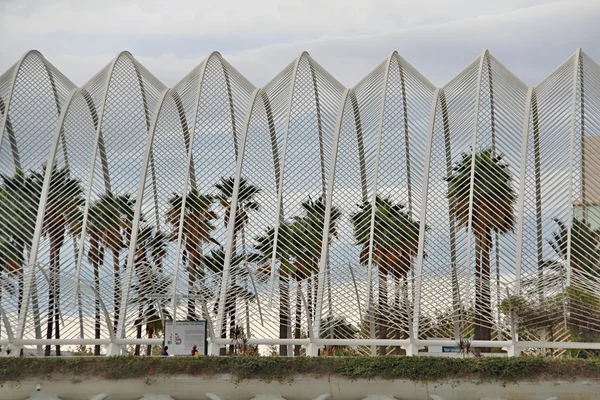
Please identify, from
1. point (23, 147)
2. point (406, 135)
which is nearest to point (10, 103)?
point (23, 147)

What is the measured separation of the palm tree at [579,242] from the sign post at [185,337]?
16706 millimetres

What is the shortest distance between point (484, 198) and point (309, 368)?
45.0ft

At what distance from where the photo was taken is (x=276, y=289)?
35750 millimetres

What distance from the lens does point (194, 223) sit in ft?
139

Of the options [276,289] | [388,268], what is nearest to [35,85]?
[276,289]

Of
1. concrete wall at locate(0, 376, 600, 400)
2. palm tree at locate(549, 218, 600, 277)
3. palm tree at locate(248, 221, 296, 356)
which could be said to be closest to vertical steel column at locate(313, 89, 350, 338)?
palm tree at locate(248, 221, 296, 356)

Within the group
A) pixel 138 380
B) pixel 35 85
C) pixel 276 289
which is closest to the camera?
pixel 138 380

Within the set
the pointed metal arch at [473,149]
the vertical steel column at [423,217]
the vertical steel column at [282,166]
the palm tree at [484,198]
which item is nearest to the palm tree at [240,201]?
the vertical steel column at [282,166]

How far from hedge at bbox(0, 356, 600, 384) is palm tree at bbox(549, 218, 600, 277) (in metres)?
7.99

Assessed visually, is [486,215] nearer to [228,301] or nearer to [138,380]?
[228,301]

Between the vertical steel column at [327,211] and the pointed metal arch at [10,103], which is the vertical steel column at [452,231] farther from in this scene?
the pointed metal arch at [10,103]

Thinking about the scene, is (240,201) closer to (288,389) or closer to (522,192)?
(288,389)

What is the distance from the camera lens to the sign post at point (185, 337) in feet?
111

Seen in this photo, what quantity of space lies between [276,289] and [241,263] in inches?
187
